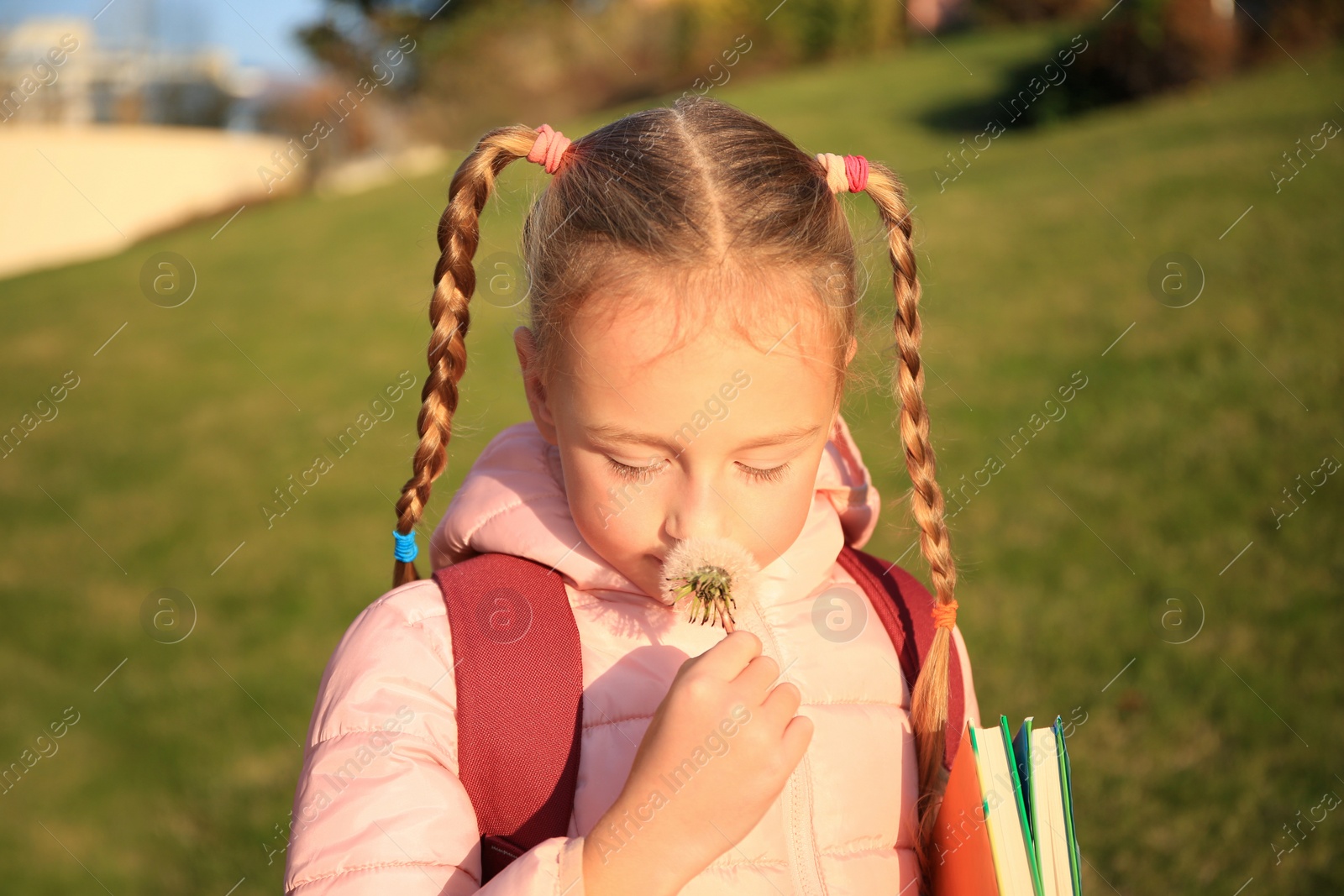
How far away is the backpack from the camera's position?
1.44m

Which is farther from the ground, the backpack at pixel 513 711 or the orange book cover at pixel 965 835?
the backpack at pixel 513 711

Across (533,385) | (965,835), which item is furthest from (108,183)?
(965,835)

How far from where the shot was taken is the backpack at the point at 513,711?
1.44m

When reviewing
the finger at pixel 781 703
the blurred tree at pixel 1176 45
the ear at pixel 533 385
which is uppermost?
the blurred tree at pixel 1176 45

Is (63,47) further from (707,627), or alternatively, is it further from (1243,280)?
(1243,280)

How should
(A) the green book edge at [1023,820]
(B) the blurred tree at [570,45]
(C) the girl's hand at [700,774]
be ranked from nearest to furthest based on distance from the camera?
(C) the girl's hand at [700,774]
(A) the green book edge at [1023,820]
(B) the blurred tree at [570,45]

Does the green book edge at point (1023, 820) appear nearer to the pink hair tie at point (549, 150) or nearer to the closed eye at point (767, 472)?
the closed eye at point (767, 472)

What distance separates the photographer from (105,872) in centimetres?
378

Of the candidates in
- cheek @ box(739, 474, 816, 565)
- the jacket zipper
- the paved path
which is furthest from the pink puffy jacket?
the paved path

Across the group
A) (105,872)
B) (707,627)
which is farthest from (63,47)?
(707,627)

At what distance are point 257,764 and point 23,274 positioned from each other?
1506cm

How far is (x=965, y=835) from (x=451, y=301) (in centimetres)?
112

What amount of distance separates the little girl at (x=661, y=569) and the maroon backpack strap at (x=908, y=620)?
0.02m

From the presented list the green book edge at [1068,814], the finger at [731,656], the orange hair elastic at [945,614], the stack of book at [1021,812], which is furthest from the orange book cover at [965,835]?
the finger at [731,656]
